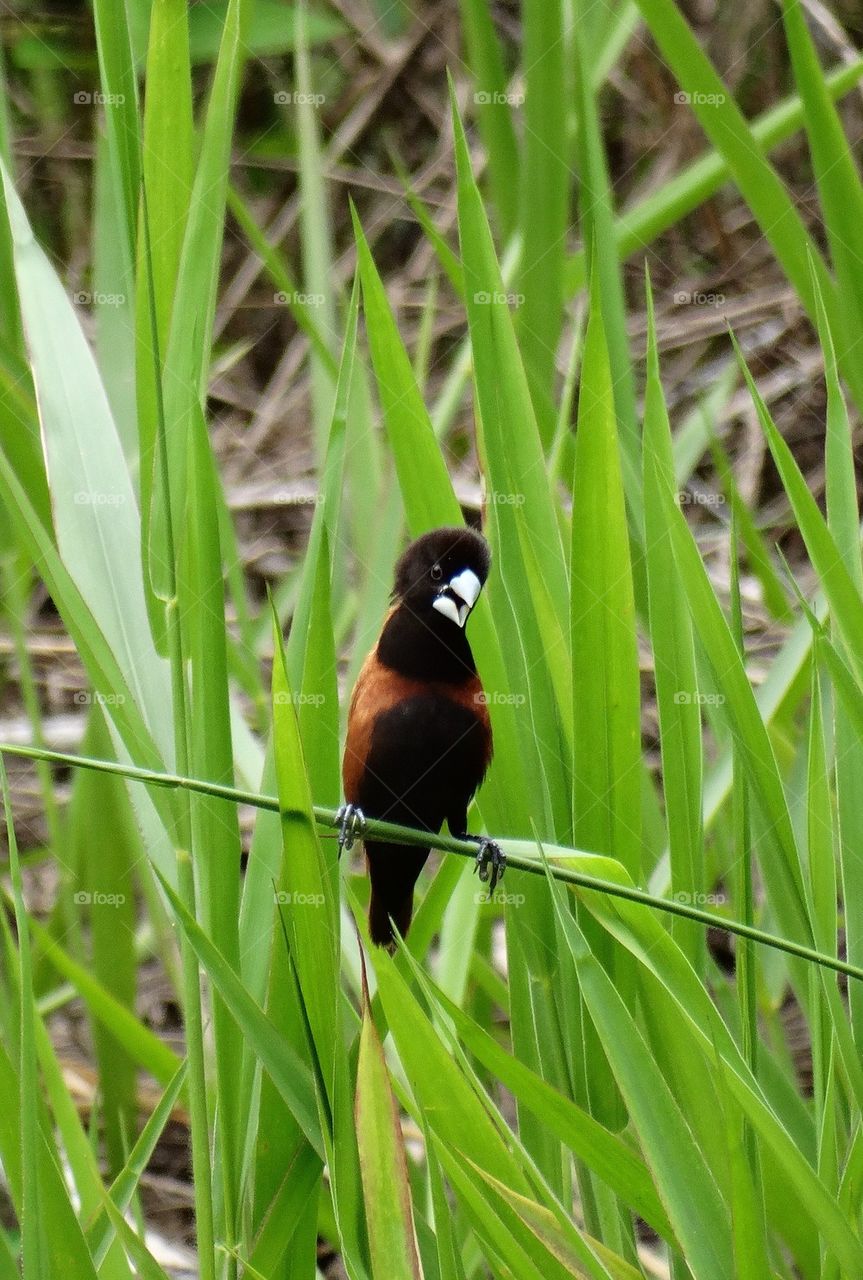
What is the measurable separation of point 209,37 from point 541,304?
8.31 feet

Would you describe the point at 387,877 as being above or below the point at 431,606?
below

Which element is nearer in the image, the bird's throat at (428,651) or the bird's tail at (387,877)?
the bird's tail at (387,877)

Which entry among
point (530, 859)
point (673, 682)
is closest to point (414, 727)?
point (673, 682)

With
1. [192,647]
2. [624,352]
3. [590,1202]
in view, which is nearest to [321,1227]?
[590,1202]

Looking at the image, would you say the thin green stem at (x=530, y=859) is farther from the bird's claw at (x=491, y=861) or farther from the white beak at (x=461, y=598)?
the white beak at (x=461, y=598)

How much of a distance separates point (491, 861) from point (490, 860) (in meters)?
0.02

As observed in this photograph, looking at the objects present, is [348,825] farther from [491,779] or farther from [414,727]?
[414,727]

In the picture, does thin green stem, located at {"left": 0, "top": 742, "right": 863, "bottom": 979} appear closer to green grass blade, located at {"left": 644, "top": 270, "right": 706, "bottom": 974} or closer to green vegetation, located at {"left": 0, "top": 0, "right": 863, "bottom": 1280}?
green vegetation, located at {"left": 0, "top": 0, "right": 863, "bottom": 1280}

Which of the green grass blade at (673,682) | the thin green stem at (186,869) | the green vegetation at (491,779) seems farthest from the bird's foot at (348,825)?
the green grass blade at (673,682)

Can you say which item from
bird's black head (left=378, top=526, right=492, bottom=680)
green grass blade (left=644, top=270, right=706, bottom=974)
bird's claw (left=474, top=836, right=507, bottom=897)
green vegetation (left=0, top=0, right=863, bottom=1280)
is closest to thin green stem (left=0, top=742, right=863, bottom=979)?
green vegetation (left=0, top=0, right=863, bottom=1280)

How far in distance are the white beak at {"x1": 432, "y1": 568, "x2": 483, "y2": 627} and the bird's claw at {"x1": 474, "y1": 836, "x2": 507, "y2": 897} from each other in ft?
0.95

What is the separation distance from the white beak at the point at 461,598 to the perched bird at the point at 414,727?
13 centimetres

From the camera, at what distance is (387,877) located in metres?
2.05

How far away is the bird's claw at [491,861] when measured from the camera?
1.52 m
